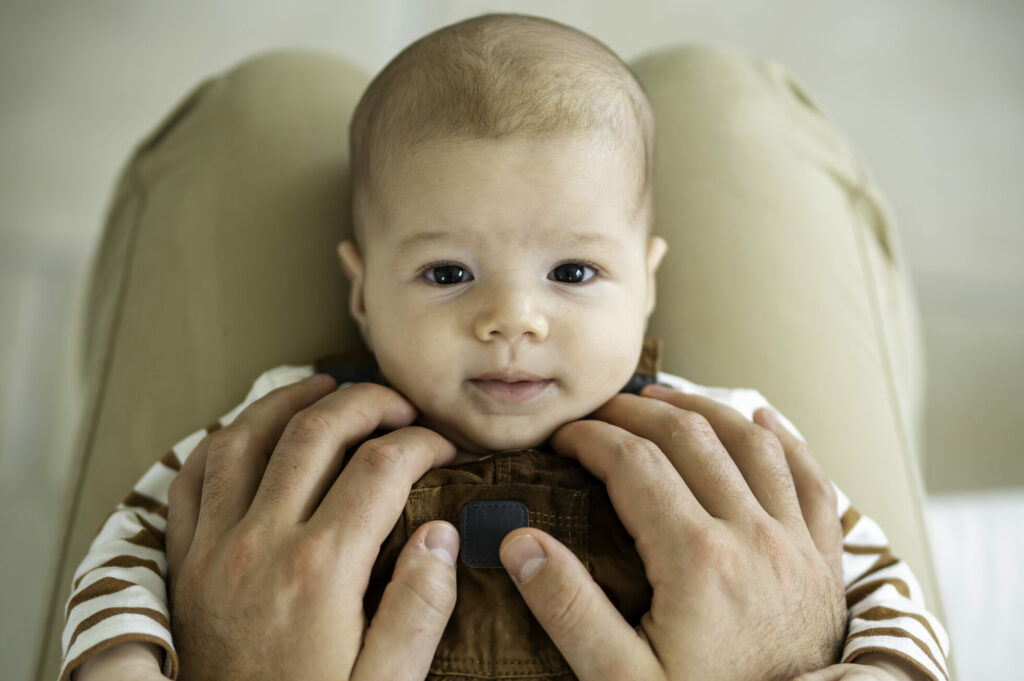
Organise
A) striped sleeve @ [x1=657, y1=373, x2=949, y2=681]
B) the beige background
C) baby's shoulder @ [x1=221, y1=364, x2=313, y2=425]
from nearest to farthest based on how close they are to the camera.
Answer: striped sleeve @ [x1=657, y1=373, x2=949, y2=681]
baby's shoulder @ [x1=221, y1=364, x2=313, y2=425]
the beige background

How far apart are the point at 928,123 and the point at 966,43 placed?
326 mm

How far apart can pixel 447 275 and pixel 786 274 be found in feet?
1.88

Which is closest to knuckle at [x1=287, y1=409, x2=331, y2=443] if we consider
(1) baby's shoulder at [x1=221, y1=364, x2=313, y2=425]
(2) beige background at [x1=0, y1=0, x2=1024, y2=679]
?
(1) baby's shoulder at [x1=221, y1=364, x2=313, y2=425]

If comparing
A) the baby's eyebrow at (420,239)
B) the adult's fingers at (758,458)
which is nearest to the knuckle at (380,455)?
the baby's eyebrow at (420,239)

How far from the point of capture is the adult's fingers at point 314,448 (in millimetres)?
886

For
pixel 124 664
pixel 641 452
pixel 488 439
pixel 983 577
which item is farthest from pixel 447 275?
pixel 983 577

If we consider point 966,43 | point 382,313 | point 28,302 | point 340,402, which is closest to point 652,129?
point 382,313

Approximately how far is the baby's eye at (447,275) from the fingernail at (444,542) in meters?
0.27

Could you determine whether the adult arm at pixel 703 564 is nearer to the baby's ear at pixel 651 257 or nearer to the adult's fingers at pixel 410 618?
the adult's fingers at pixel 410 618

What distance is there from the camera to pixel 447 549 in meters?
0.89

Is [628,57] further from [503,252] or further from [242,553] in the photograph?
[242,553]

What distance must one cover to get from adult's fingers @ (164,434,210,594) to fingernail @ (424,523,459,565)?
0.26 metres

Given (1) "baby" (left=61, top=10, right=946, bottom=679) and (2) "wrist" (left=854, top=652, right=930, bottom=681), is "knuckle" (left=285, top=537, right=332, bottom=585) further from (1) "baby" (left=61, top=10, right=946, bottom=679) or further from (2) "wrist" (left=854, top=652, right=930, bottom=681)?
(2) "wrist" (left=854, top=652, right=930, bottom=681)

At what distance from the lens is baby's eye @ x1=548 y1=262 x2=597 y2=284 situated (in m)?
1.01
